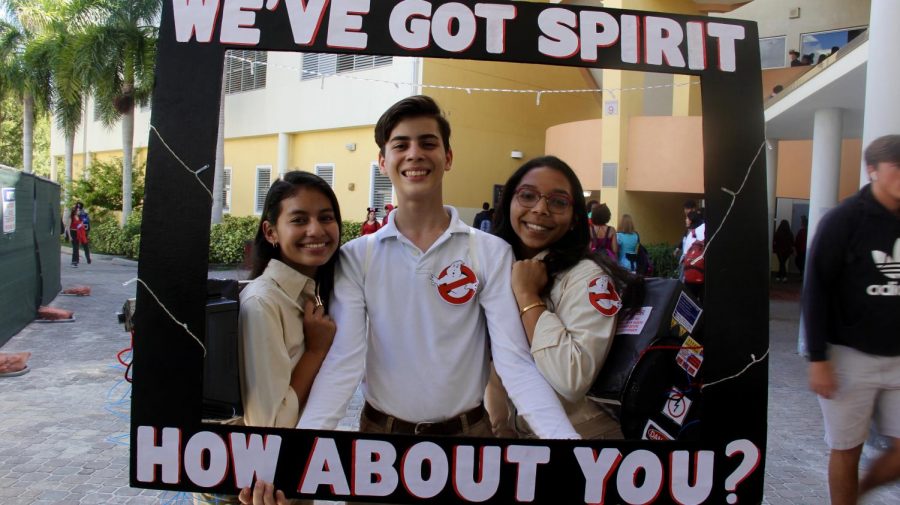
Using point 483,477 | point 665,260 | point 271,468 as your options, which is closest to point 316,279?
point 271,468

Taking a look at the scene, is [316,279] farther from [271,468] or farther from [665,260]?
[665,260]

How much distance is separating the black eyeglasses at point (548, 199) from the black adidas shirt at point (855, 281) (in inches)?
54.4

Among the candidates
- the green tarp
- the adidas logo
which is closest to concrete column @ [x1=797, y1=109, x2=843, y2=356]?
the adidas logo

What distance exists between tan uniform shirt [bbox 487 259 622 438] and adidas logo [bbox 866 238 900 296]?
56.6 inches

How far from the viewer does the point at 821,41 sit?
1486cm

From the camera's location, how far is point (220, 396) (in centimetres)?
175

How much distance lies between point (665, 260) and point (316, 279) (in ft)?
23.3

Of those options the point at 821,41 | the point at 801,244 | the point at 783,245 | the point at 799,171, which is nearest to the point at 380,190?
the point at 799,171

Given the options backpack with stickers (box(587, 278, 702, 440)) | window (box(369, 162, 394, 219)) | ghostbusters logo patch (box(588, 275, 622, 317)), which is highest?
window (box(369, 162, 394, 219))

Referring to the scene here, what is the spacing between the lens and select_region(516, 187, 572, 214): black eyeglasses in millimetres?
2031

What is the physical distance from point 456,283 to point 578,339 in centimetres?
37

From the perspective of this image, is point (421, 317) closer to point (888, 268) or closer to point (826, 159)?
point (888, 268)

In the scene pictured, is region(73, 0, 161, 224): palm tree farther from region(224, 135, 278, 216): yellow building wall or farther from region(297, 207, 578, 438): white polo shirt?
region(297, 207, 578, 438): white polo shirt

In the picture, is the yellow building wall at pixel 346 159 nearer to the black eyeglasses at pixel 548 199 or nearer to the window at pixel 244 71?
the window at pixel 244 71
